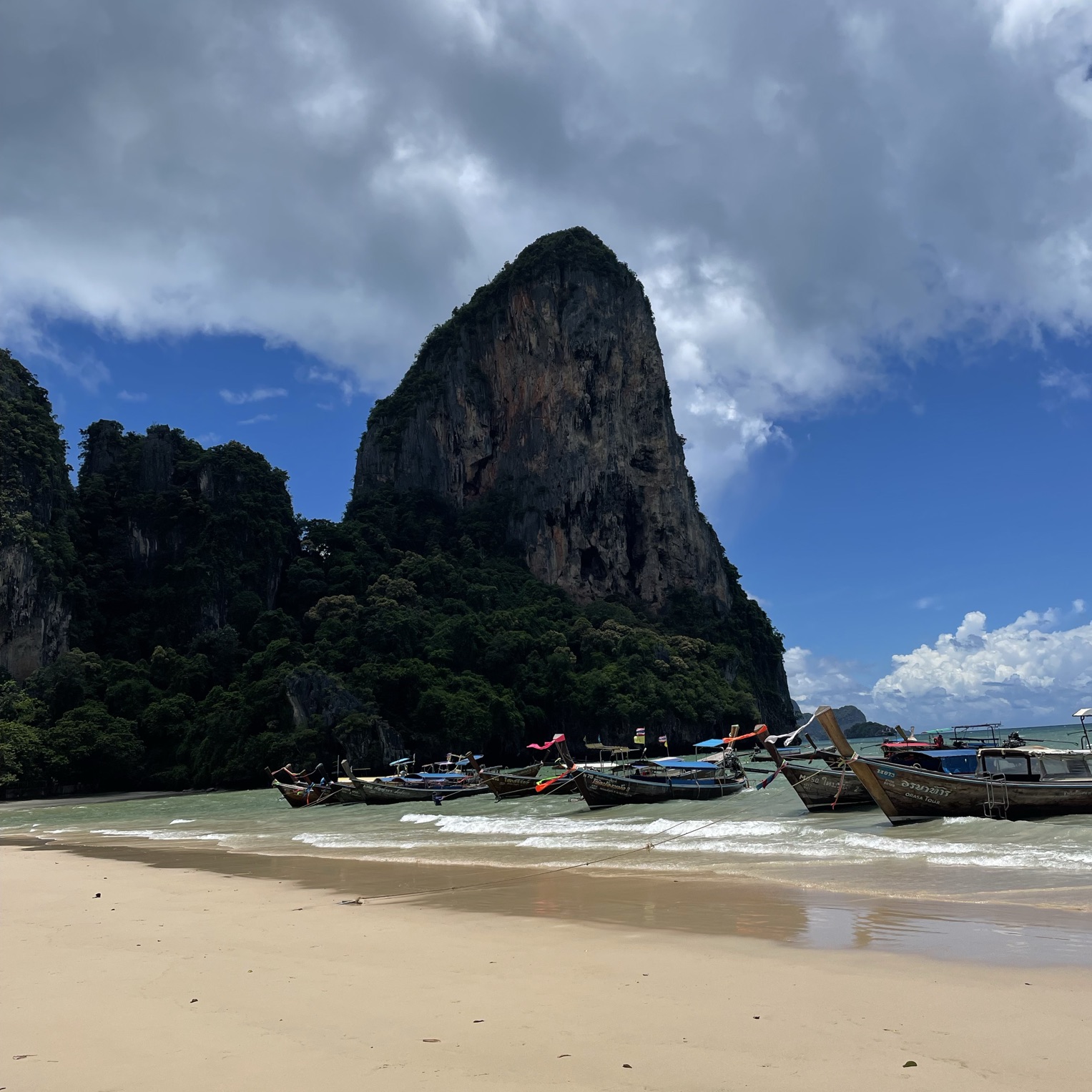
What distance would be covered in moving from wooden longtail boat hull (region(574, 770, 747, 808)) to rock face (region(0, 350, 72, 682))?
47094 mm

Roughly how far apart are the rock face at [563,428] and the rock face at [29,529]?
36.3 meters

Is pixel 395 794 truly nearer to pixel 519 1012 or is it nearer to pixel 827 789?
pixel 827 789

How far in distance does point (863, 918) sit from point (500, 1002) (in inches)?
169

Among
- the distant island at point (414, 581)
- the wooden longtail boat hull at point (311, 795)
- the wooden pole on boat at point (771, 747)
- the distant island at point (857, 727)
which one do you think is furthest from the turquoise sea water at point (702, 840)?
the distant island at point (857, 727)

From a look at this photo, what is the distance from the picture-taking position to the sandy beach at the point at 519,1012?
439cm

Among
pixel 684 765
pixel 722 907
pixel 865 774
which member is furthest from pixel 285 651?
pixel 722 907

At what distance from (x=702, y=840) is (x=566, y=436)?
253 feet

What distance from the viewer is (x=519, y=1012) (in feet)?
18.0

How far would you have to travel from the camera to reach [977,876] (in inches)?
423

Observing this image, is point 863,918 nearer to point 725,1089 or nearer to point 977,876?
point 977,876

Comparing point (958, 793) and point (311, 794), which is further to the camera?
point (311, 794)

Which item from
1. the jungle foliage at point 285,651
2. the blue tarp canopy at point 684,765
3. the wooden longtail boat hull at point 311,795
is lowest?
the wooden longtail boat hull at point 311,795

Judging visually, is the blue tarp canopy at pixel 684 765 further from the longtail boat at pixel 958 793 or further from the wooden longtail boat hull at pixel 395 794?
the longtail boat at pixel 958 793

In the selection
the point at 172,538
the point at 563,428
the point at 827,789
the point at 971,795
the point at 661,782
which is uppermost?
the point at 563,428
